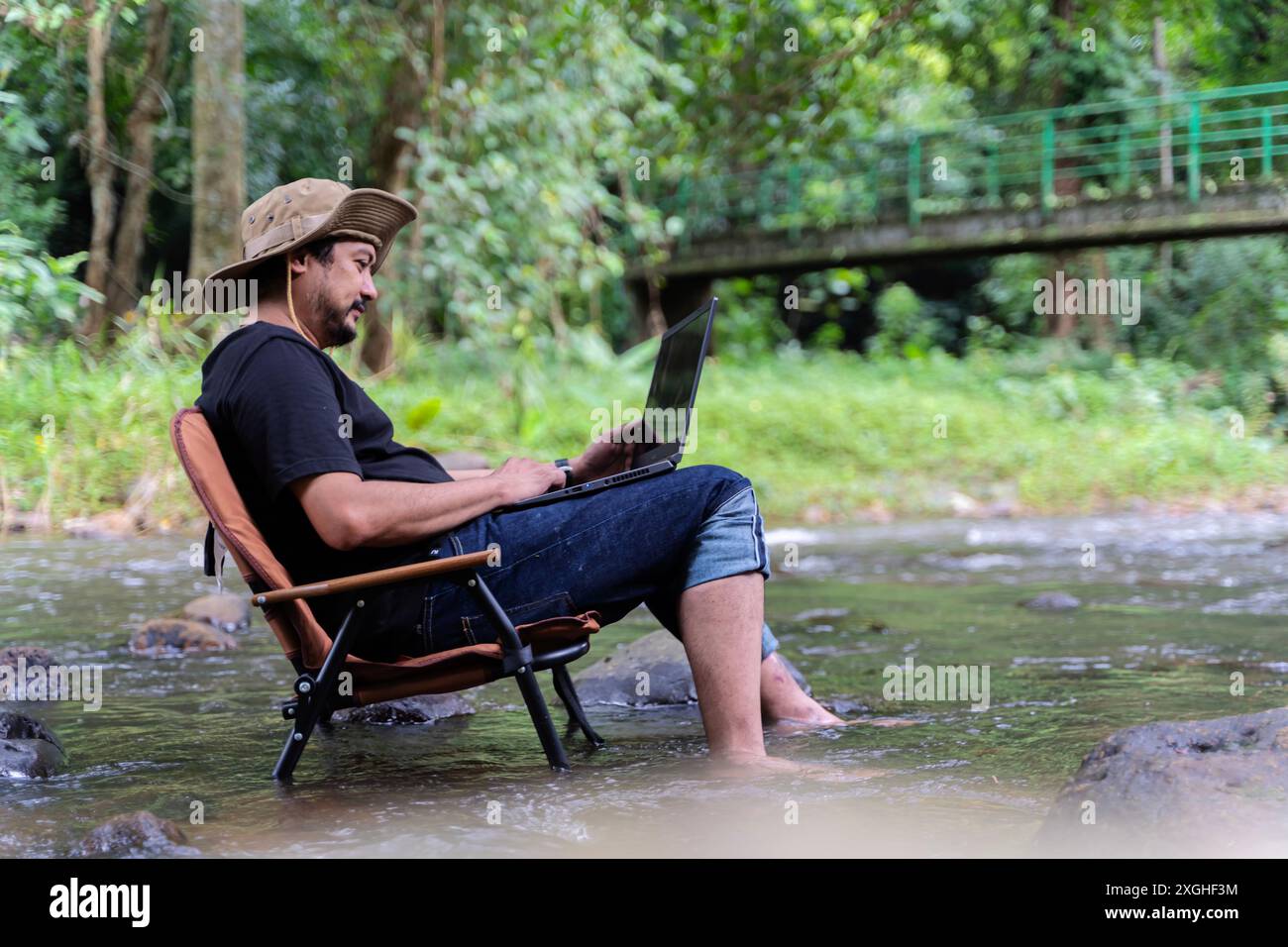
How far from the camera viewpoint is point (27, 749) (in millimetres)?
3121

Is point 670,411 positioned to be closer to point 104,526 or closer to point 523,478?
point 523,478

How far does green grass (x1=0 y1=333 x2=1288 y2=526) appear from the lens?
9.21 metres

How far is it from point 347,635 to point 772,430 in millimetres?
10353

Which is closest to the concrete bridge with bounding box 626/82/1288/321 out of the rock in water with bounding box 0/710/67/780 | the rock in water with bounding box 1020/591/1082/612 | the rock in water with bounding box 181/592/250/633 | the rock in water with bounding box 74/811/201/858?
the rock in water with bounding box 1020/591/1082/612

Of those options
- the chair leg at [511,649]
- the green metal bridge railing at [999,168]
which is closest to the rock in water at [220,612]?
the chair leg at [511,649]

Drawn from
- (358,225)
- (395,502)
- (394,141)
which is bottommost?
(395,502)

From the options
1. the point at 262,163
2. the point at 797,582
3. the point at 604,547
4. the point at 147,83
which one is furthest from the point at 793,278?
the point at 604,547

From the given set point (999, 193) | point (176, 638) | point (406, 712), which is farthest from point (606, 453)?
point (999, 193)

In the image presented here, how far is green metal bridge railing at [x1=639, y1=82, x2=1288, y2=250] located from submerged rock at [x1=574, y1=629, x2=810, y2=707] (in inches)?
524

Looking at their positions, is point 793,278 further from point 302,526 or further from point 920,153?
point 302,526

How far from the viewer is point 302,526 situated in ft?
9.62

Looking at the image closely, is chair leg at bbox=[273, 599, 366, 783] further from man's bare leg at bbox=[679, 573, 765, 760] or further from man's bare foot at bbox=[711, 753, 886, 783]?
man's bare foot at bbox=[711, 753, 886, 783]

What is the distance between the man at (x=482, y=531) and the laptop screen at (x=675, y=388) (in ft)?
0.45

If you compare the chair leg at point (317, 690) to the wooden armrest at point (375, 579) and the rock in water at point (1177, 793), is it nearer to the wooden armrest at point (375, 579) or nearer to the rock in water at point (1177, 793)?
the wooden armrest at point (375, 579)
